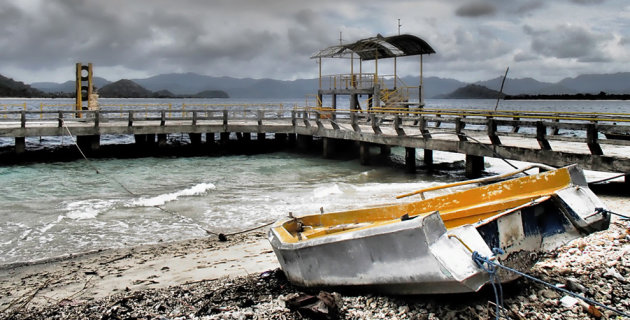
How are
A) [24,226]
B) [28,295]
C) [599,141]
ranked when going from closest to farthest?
[28,295], [24,226], [599,141]

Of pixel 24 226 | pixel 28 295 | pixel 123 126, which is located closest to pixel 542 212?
pixel 28 295

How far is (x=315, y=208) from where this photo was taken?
11.9m

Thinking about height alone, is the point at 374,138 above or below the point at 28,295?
above

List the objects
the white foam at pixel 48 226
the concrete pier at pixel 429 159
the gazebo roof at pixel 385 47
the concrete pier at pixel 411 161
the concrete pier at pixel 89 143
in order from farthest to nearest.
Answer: the gazebo roof at pixel 385 47, the concrete pier at pixel 89 143, the concrete pier at pixel 429 159, the concrete pier at pixel 411 161, the white foam at pixel 48 226

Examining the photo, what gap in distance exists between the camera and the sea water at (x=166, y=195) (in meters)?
9.90

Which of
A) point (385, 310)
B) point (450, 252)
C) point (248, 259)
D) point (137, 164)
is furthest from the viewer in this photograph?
point (137, 164)

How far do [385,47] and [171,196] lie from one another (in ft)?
65.7

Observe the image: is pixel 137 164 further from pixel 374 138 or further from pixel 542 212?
pixel 542 212

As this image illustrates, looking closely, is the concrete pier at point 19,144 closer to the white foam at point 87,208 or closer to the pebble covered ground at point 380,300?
the white foam at point 87,208

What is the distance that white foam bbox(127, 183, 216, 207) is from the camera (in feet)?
42.0

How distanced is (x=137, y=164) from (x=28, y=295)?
49.6 feet

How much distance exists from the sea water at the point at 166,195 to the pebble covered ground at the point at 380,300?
3471 mm

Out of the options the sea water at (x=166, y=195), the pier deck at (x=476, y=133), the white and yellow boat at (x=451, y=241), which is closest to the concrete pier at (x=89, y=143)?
the pier deck at (x=476, y=133)

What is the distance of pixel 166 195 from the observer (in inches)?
548
